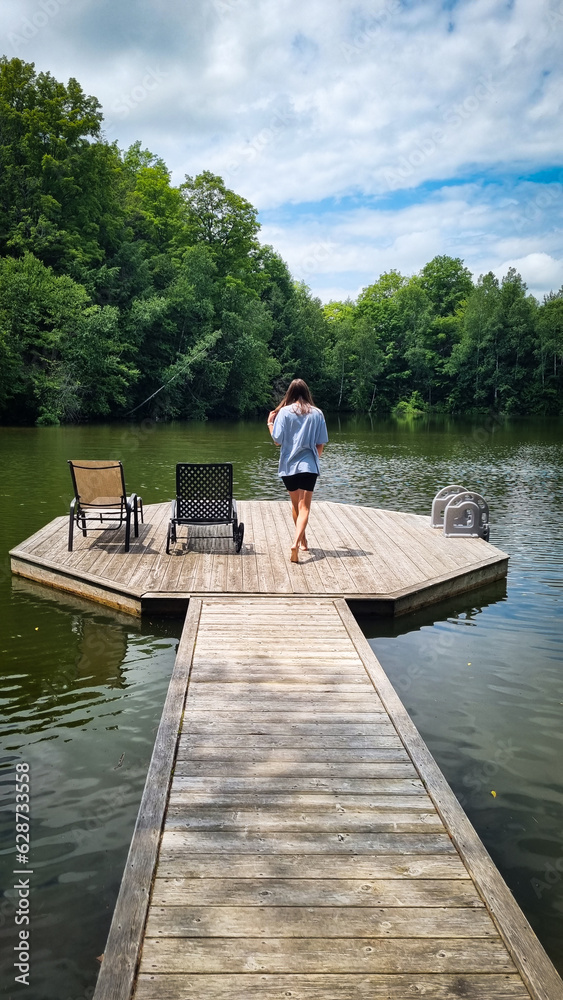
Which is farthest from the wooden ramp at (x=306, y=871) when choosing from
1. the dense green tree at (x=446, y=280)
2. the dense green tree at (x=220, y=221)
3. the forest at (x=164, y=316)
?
the dense green tree at (x=446, y=280)

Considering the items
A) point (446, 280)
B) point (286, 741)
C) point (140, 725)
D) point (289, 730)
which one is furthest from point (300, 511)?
point (446, 280)

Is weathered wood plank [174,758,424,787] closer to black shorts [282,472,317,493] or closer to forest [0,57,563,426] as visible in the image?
black shorts [282,472,317,493]

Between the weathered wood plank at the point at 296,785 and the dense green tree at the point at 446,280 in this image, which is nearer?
the weathered wood plank at the point at 296,785

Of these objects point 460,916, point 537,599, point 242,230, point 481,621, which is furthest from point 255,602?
point 242,230

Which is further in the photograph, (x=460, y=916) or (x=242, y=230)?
(x=242, y=230)

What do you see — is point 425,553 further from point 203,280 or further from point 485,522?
point 203,280

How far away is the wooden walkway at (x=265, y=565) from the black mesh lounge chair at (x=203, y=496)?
0.48 metres

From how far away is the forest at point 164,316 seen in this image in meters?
37.4

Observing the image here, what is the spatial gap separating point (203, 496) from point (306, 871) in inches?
235

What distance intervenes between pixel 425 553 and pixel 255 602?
3.15 meters

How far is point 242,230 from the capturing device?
184ft

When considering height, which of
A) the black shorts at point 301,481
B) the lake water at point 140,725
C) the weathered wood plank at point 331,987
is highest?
the black shorts at point 301,481

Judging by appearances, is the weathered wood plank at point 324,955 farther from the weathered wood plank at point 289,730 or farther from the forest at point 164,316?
the forest at point 164,316

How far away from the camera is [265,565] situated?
8445 millimetres
